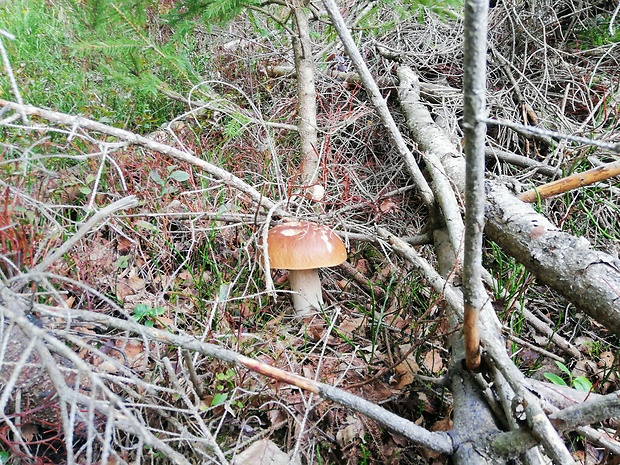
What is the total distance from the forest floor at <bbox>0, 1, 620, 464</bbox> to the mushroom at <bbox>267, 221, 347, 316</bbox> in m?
0.12

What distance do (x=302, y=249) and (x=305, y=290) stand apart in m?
0.35

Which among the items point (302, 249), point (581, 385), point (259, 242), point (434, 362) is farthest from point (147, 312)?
A: point (581, 385)

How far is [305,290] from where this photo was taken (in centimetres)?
243

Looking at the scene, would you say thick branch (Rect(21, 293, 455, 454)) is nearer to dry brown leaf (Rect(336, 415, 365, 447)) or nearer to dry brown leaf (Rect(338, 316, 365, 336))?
dry brown leaf (Rect(336, 415, 365, 447))

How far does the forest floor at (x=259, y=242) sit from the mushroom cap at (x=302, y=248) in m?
0.13

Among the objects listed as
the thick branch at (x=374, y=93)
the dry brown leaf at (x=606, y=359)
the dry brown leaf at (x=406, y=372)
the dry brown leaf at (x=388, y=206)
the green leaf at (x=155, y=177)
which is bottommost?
the dry brown leaf at (x=606, y=359)

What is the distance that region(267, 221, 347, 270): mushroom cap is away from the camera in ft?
7.16

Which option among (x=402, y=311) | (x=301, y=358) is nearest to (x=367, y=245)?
(x=402, y=311)

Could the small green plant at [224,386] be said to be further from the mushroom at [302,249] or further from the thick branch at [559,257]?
the thick branch at [559,257]

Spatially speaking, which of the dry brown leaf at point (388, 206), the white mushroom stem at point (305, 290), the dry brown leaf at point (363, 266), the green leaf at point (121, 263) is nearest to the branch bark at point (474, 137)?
the white mushroom stem at point (305, 290)

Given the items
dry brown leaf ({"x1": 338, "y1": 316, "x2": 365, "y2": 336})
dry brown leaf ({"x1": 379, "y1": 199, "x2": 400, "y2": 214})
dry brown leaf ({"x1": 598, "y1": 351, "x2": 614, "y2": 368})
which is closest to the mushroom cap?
dry brown leaf ({"x1": 338, "y1": 316, "x2": 365, "y2": 336})

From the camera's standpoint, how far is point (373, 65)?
4.10 metres

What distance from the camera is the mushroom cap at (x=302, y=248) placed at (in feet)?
7.16

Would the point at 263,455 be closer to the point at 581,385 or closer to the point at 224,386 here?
the point at 224,386
